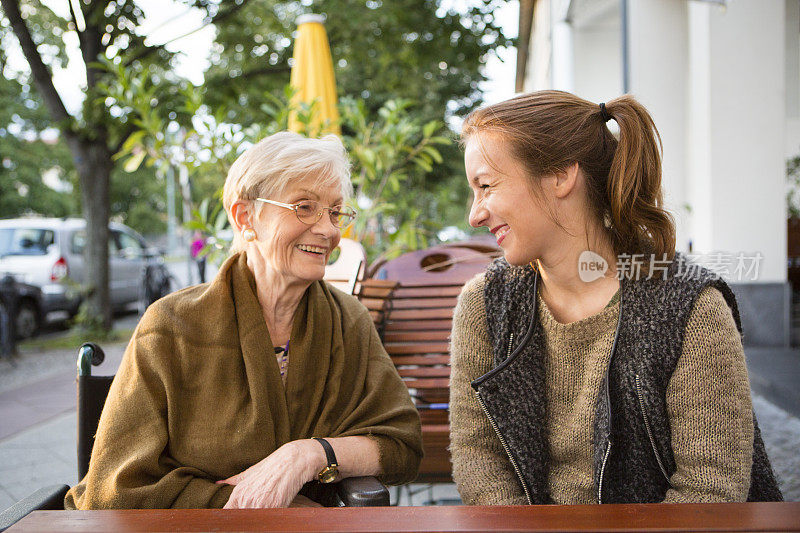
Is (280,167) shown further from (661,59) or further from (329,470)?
(661,59)

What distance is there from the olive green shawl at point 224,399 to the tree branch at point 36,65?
7454 millimetres

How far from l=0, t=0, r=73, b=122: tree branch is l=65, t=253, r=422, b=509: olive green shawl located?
745 centimetres

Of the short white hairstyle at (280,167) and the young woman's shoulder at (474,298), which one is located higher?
the short white hairstyle at (280,167)

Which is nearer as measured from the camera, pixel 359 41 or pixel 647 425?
pixel 647 425

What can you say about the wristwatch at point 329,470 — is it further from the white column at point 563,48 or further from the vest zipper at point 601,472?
the white column at point 563,48

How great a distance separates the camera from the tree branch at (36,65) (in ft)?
25.6

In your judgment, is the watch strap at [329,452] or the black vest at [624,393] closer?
the black vest at [624,393]

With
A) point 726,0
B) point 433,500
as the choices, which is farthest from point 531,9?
point 433,500

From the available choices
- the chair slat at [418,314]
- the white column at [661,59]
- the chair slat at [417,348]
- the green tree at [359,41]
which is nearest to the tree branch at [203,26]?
the green tree at [359,41]

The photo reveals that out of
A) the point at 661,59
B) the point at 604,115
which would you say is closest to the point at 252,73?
the point at 661,59

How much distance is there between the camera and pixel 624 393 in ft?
5.48

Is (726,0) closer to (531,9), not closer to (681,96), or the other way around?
(681,96)

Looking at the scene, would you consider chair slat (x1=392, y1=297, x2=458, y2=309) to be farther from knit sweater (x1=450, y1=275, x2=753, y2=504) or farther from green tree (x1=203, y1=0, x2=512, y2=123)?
green tree (x1=203, y1=0, x2=512, y2=123)

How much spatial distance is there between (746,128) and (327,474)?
16.5 ft
